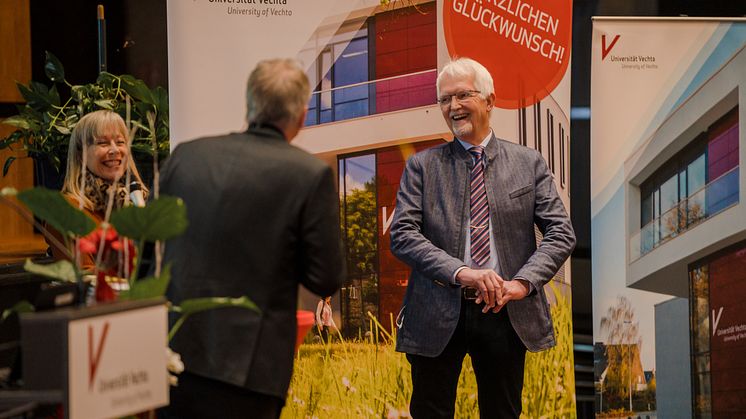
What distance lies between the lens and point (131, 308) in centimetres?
162

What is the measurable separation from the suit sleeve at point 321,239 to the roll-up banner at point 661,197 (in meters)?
2.18

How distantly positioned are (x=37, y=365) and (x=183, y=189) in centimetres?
59

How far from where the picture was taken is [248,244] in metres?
2.01

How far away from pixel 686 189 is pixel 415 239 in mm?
1570

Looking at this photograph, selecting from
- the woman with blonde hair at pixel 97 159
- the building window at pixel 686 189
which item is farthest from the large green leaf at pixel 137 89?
the building window at pixel 686 189

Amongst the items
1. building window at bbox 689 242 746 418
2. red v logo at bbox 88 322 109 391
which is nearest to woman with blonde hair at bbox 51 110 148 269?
red v logo at bbox 88 322 109 391

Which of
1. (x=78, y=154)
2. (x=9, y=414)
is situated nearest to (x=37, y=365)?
(x=9, y=414)

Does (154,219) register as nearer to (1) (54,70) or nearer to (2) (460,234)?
(2) (460,234)

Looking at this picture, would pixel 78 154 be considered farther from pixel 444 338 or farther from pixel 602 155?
pixel 602 155

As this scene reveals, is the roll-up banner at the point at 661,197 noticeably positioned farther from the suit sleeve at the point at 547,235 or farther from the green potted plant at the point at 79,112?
the green potted plant at the point at 79,112

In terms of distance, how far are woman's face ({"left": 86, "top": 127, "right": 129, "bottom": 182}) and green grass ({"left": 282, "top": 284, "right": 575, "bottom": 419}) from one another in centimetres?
118

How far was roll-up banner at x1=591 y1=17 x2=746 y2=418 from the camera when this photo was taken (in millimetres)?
3963

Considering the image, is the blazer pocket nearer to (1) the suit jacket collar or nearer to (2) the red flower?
(1) the suit jacket collar

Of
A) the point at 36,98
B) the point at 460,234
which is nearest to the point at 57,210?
the point at 460,234
